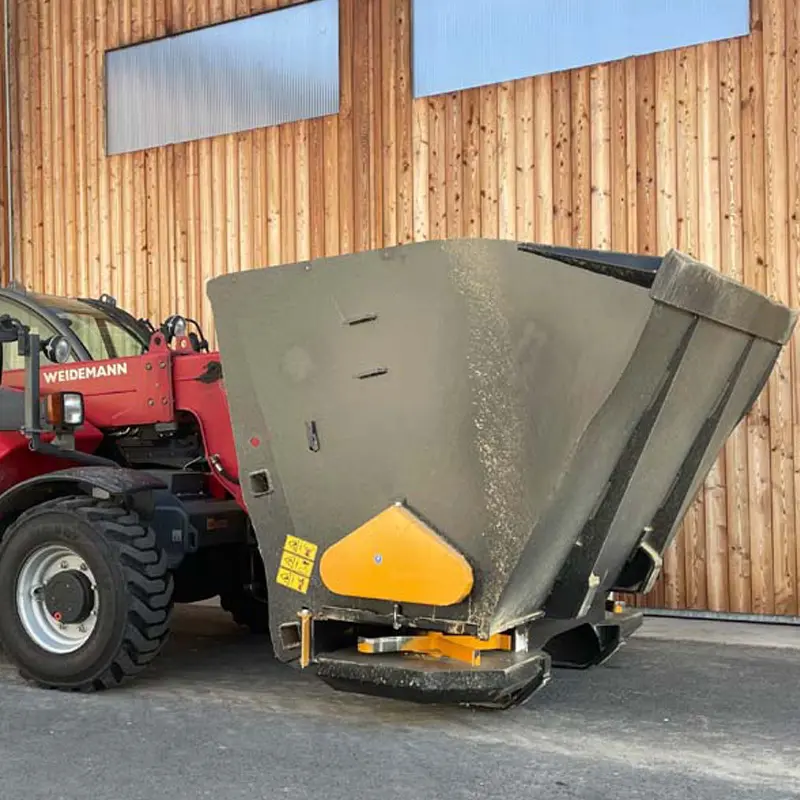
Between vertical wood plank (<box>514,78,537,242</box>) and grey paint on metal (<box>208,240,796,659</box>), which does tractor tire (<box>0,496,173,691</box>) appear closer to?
grey paint on metal (<box>208,240,796,659</box>)

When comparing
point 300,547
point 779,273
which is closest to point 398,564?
point 300,547

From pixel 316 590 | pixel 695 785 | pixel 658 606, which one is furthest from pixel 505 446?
pixel 658 606

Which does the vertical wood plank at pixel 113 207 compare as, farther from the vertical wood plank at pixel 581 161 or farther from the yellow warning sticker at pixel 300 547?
the yellow warning sticker at pixel 300 547

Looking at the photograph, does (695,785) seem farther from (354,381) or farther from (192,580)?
(192,580)

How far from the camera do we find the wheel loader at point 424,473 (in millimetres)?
3818

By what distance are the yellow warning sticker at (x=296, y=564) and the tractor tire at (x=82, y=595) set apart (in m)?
0.77

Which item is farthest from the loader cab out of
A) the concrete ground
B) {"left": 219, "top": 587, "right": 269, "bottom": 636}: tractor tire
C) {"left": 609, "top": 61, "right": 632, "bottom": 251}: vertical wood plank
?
{"left": 609, "top": 61, "right": 632, "bottom": 251}: vertical wood plank

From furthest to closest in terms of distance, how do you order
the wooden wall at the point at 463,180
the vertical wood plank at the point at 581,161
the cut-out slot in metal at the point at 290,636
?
the vertical wood plank at the point at 581,161 < the wooden wall at the point at 463,180 < the cut-out slot in metal at the point at 290,636

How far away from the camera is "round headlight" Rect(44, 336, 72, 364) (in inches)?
236

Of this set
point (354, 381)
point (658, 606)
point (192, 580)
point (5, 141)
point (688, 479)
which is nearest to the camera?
point (354, 381)

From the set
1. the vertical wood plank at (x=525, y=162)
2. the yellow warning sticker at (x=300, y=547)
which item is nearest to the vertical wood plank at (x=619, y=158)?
the vertical wood plank at (x=525, y=162)

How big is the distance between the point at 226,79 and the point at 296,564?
6510mm

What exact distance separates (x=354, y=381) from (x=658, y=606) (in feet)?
14.0

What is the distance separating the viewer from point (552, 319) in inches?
149
